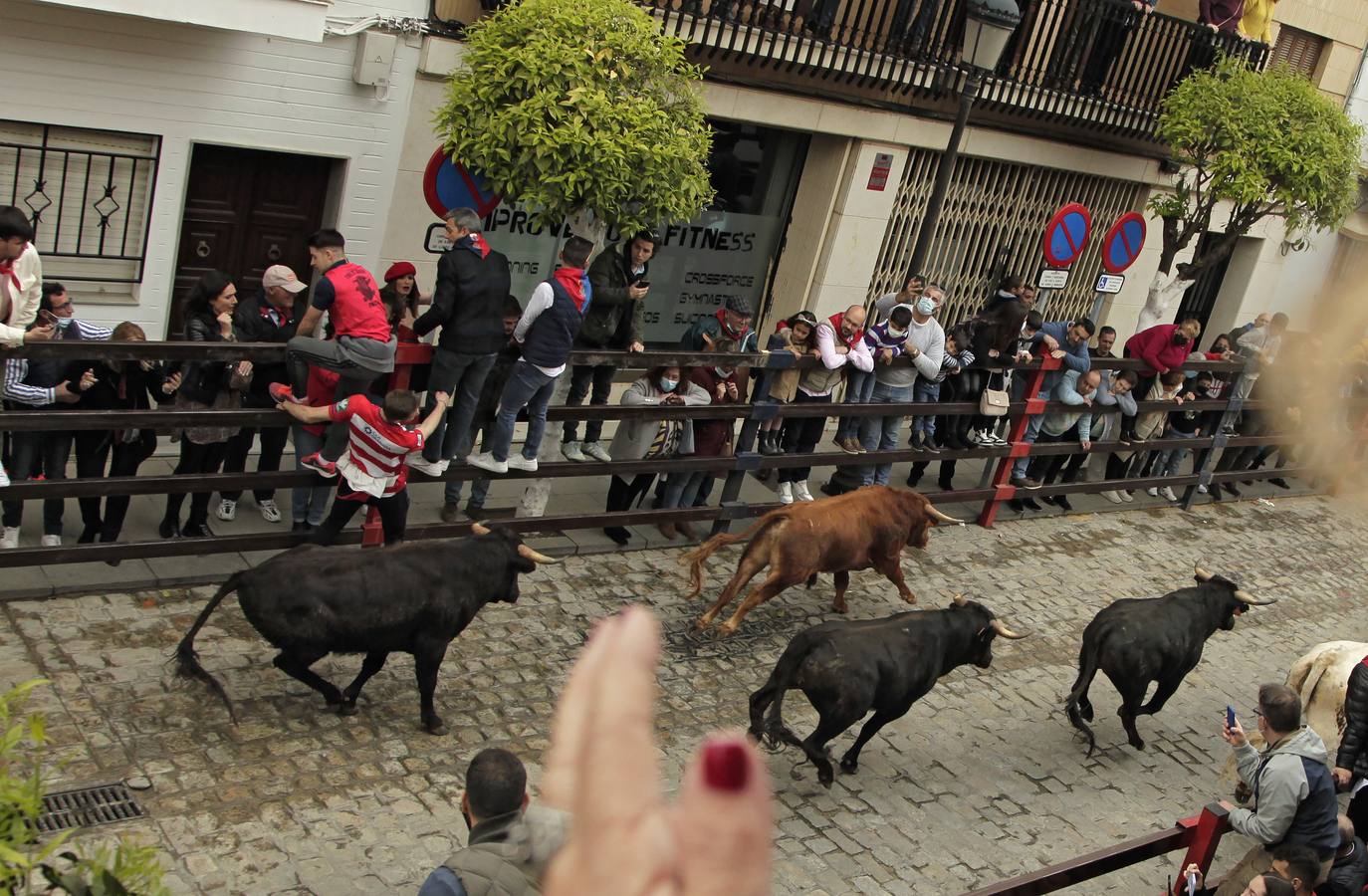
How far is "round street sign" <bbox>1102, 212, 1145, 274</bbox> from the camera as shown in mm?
13633

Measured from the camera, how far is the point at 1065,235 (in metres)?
12.7

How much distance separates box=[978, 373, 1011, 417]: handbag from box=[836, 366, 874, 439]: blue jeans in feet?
3.81

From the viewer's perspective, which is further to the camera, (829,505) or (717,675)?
(829,505)

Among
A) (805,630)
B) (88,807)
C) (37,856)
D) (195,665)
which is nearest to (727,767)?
(37,856)

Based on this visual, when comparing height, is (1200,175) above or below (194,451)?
above

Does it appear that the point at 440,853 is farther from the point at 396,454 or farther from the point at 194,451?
the point at 194,451

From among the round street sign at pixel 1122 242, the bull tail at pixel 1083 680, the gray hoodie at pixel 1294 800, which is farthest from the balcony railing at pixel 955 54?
the gray hoodie at pixel 1294 800

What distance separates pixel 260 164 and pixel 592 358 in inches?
139

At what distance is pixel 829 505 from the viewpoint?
974 centimetres

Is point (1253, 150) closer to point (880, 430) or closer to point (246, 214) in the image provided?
point (880, 430)

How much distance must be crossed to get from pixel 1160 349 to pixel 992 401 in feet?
7.62

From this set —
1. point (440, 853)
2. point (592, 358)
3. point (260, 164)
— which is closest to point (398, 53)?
point (260, 164)

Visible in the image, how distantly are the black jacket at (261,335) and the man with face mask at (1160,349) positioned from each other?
8.36m

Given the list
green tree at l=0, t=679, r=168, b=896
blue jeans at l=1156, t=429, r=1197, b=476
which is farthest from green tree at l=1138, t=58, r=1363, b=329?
green tree at l=0, t=679, r=168, b=896
